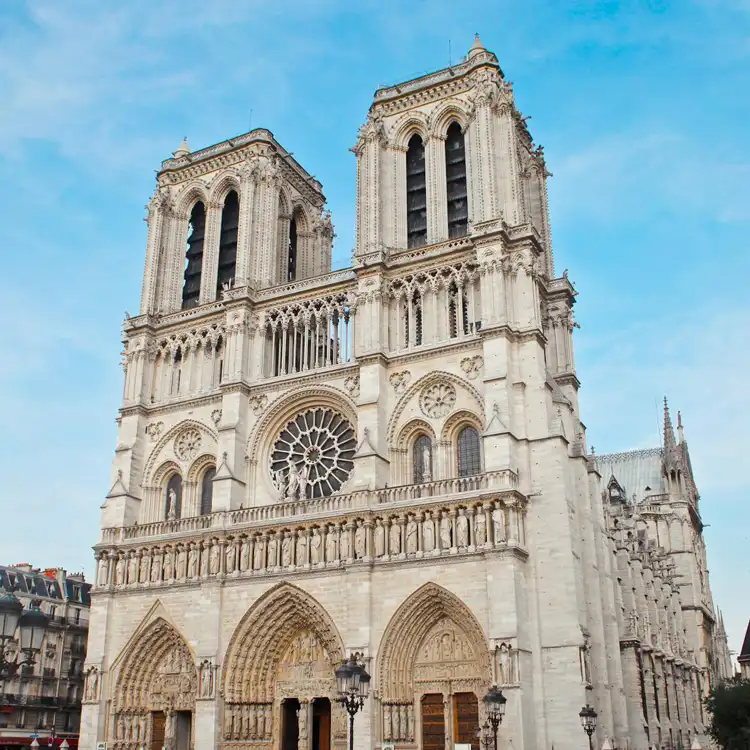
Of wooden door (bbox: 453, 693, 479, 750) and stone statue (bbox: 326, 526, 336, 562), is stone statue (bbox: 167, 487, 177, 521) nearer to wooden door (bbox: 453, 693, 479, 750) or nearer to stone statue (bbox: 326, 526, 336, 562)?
stone statue (bbox: 326, 526, 336, 562)

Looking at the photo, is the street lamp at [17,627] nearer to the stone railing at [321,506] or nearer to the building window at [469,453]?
the stone railing at [321,506]

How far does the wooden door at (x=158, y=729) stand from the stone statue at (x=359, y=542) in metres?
9.14

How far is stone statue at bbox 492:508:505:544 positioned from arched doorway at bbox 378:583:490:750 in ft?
6.99

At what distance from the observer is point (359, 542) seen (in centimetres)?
2783

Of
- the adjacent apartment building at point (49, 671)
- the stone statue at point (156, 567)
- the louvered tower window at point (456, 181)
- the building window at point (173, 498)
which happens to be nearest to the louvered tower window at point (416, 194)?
the louvered tower window at point (456, 181)

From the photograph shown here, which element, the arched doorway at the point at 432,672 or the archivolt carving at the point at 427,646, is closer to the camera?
the arched doorway at the point at 432,672

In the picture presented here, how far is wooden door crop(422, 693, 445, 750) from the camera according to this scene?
85.8 ft

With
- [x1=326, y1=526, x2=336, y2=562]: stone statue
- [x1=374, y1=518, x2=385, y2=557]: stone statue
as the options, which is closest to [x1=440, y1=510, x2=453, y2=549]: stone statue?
[x1=374, y1=518, x2=385, y2=557]: stone statue

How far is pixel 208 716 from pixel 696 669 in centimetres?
2433

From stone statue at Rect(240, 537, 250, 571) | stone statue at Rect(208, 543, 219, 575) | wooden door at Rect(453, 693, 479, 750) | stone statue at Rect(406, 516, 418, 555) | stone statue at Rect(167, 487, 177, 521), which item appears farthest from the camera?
stone statue at Rect(167, 487, 177, 521)

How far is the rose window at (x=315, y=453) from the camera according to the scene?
31.1 m

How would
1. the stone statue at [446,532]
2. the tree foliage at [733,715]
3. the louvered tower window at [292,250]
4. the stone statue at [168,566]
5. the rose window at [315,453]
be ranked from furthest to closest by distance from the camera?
the louvered tower window at [292,250], the rose window at [315,453], the stone statue at [168,566], the stone statue at [446,532], the tree foliage at [733,715]

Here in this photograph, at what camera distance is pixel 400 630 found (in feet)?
87.9

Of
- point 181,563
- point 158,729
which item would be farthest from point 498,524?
point 158,729
